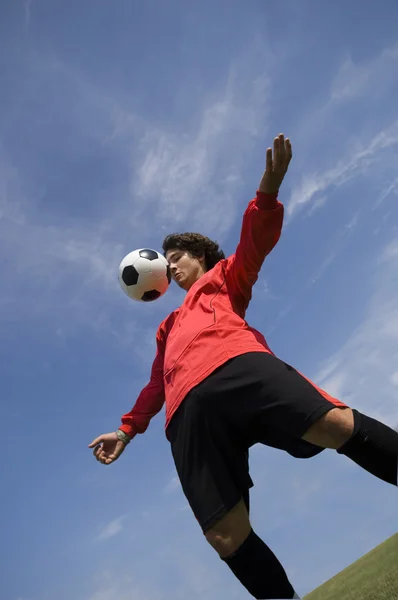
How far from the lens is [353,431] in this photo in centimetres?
243

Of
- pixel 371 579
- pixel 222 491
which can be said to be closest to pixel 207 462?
pixel 222 491

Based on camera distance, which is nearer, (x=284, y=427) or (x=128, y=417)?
(x=284, y=427)

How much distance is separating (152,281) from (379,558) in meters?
6.12

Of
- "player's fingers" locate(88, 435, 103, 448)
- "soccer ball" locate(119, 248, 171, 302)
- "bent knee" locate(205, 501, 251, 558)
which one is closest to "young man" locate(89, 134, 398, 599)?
"bent knee" locate(205, 501, 251, 558)

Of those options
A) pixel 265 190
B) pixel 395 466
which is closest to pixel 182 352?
pixel 265 190

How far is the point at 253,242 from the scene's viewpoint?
3.17 meters

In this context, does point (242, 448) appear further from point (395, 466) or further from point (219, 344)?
point (395, 466)

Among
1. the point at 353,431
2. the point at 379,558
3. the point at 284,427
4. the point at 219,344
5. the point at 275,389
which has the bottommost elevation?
the point at 379,558

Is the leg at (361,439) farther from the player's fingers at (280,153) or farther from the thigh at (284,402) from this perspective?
the player's fingers at (280,153)

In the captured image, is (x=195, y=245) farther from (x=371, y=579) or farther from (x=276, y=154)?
(x=371, y=579)

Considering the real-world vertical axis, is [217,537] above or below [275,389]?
below

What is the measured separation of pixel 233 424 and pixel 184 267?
176cm

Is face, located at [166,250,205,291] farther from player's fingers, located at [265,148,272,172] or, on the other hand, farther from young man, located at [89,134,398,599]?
player's fingers, located at [265,148,272,172]

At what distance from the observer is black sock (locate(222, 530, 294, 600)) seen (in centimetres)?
243
